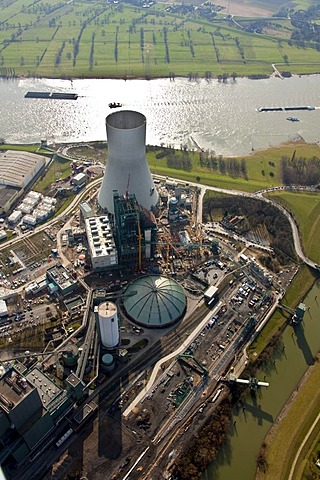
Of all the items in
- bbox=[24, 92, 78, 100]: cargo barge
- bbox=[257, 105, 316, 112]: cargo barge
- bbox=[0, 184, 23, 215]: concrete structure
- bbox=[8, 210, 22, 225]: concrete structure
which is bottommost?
bbox=[8, 210, 22, 225]: concrete structure

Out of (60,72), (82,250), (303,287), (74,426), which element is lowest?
(74,426)

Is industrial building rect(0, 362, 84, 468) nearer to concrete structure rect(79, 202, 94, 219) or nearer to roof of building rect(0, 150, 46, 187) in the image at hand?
concrete structure rect(79, 202, 94, 219)

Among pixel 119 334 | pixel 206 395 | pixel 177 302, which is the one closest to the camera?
pixel 206 395

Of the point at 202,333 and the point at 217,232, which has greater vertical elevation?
the point at 217,232

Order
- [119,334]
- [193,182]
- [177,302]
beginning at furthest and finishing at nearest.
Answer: [193,182] → [177,302] → [119,334]

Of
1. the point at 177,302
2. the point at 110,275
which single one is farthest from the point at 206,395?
the point at 110,275

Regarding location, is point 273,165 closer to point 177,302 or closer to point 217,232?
point 217,232

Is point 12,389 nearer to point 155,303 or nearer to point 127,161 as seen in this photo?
point 155,303

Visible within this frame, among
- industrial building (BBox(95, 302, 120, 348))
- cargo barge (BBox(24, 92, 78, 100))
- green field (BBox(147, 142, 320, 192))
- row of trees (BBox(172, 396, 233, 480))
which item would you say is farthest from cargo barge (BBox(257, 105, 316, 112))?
row of trees (BBox(172, 396, 233, 480))
